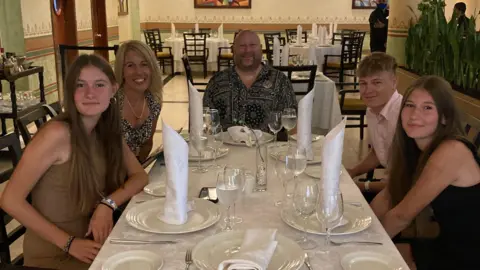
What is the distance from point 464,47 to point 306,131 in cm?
214

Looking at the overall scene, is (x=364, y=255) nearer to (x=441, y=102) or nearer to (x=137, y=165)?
(x=441, y=102)

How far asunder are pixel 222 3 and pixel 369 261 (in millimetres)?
10395

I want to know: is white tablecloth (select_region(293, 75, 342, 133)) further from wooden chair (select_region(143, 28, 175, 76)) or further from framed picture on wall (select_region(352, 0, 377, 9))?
framed picture on wall (select_region(352, 0, 377, 9))

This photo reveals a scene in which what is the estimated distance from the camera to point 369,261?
4.39 ft

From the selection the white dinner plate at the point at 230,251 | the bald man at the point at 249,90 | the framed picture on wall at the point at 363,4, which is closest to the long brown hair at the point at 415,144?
the white dinner plate at the point at 230,251

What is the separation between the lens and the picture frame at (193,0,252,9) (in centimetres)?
1116

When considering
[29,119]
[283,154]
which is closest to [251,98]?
[283,154]

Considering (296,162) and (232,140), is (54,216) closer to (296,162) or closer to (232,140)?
(296,162)

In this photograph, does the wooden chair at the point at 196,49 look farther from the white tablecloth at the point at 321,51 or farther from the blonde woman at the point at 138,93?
the blonde woman at the point at 138,93

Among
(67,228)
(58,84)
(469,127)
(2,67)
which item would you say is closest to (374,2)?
(58,84)

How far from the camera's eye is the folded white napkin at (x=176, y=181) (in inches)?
61.3

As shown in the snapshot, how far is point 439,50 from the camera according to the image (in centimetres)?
422

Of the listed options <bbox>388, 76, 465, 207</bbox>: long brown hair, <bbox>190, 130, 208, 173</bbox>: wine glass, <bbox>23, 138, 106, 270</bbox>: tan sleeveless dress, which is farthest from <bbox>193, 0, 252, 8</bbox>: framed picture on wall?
<bbox>23, 138, 106, 270</bbox>: tan sleeveless dress

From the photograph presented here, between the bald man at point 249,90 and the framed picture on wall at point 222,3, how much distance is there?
811cm
